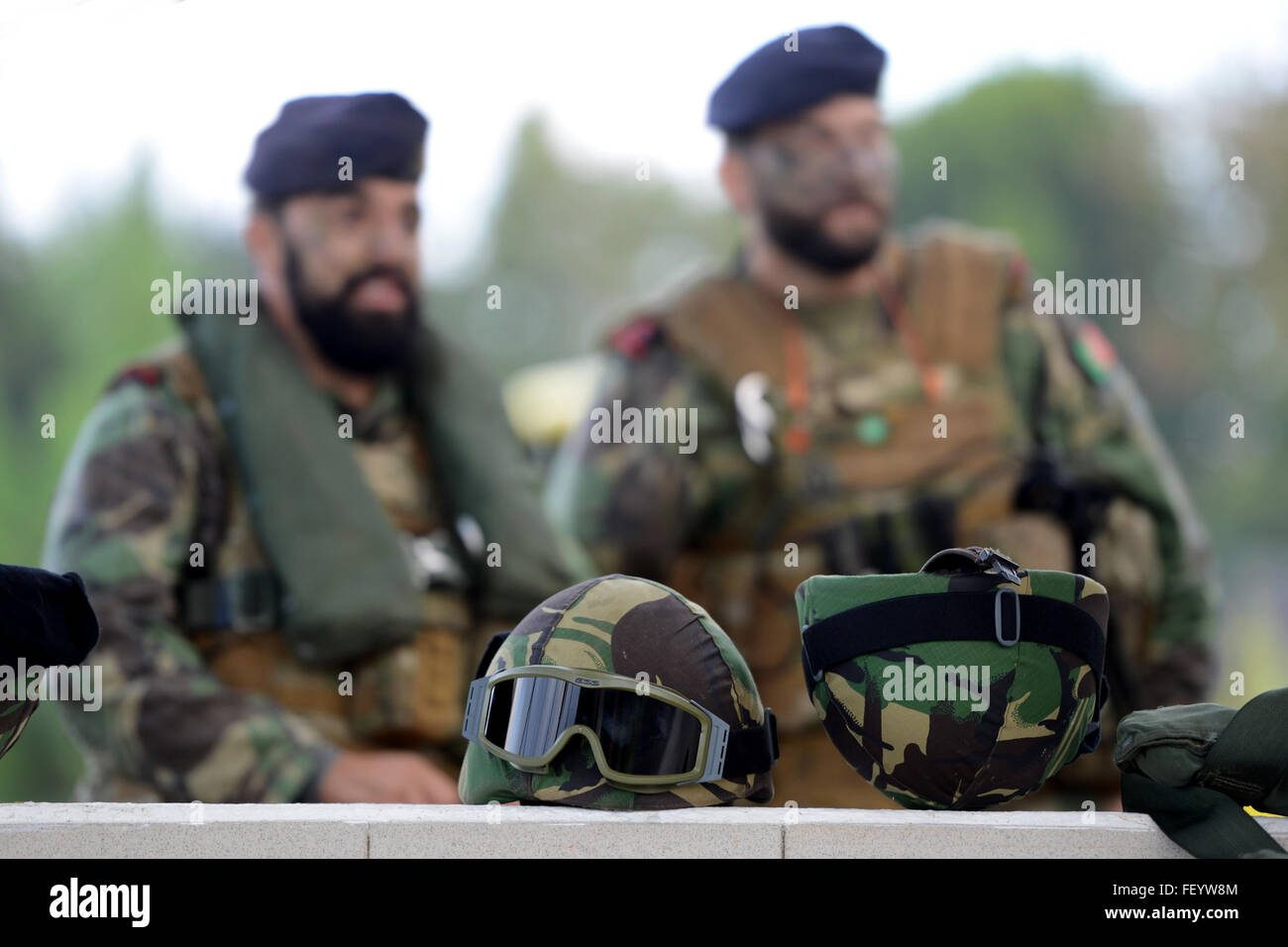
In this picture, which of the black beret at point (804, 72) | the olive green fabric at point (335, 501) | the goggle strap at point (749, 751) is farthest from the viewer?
the black beret at point (804, 72)

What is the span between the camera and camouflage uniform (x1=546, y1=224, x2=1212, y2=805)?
3.74 m

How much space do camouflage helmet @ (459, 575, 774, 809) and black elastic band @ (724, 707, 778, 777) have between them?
0.05ft

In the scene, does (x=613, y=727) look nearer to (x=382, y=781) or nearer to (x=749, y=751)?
(x=749, y=751)

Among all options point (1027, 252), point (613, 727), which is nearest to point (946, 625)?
point (613, 727)

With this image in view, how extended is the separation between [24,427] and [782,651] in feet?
17.1

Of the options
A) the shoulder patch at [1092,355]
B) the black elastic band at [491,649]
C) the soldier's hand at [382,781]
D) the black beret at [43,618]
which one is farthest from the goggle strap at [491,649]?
the shoulder patch at [1092,355]

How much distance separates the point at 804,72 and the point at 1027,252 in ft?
20.6

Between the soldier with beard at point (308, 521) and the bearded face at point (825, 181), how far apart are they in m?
0.94

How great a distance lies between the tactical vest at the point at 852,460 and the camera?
375 cm

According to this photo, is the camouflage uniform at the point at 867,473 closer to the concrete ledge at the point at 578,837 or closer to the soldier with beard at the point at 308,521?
the soldier with beard at the point at 308,521

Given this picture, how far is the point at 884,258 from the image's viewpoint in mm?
4125

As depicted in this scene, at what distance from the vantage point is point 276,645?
3.27 m

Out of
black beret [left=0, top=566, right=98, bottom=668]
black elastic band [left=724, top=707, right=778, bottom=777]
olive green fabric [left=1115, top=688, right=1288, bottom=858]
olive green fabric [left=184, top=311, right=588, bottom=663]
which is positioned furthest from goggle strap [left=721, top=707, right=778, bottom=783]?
olive green fabric [left=184, top=311, right=588, bottom=663]
